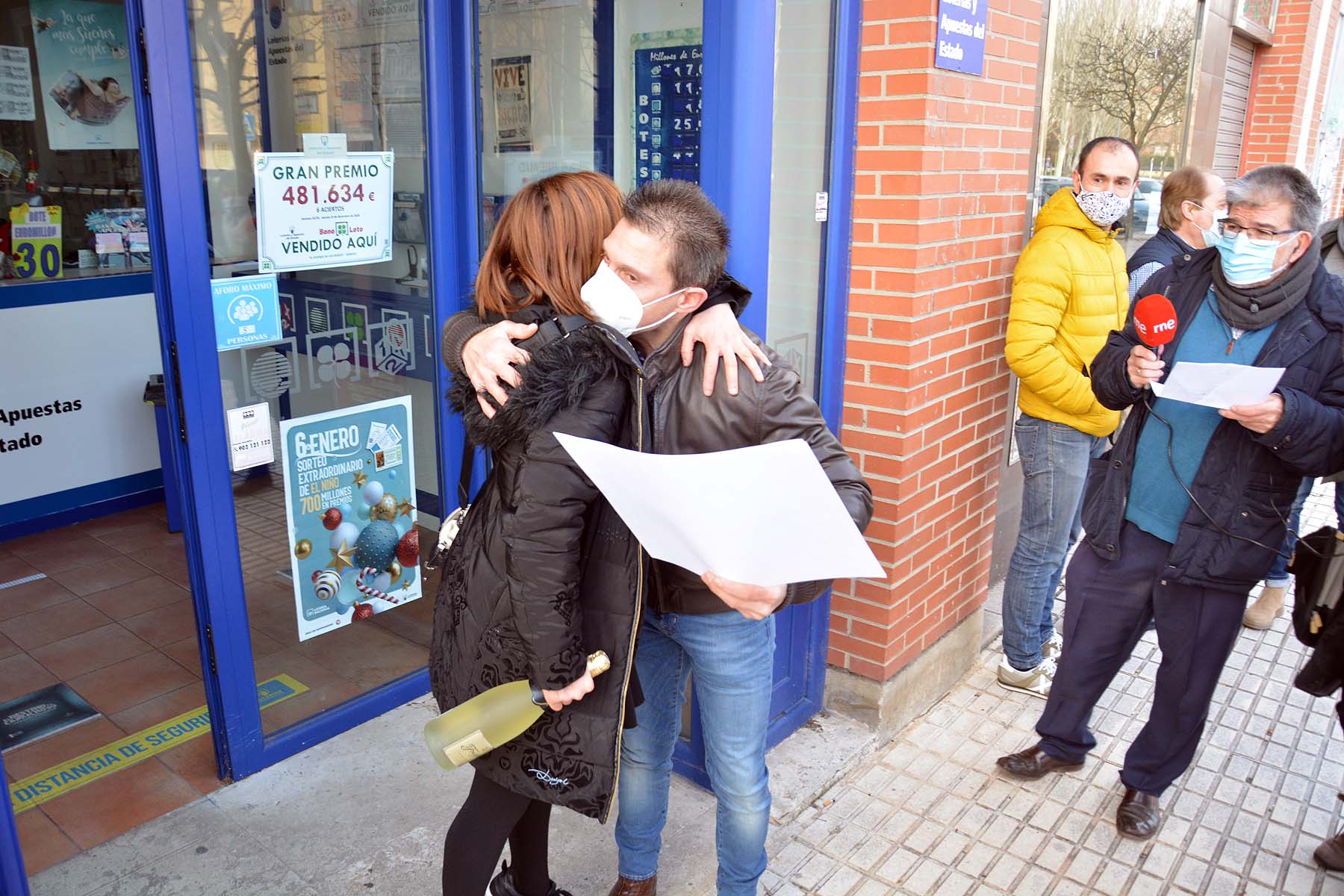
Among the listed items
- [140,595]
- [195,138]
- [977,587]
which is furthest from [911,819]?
[140,595]

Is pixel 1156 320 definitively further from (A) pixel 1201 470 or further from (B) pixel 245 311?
(B) pixel 245 311

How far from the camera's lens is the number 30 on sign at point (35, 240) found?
18.5 feet

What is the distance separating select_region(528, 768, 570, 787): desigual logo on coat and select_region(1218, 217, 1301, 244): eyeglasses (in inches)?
89.4

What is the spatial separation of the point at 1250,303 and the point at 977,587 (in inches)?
69.1

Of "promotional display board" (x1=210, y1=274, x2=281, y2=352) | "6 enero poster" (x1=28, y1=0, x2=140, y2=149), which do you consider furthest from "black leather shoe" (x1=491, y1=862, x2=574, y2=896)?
"6 enero poster" (x1=28, y1=0, x2=140, y2=149)

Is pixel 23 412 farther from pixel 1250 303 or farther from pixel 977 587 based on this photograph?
pixel 1250 303

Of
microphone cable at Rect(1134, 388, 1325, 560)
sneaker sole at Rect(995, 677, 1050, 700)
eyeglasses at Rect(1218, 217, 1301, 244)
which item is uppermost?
eyeglasses at Rect(1218, 217, 1301, 244)

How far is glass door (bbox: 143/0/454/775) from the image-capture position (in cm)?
277

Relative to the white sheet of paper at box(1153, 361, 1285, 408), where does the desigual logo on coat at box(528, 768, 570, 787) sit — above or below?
below

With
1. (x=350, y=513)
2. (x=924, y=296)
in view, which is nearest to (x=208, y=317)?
(x=350, y=513)

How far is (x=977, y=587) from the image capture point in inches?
163

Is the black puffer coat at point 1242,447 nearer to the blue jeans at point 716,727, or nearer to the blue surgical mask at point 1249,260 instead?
the blue surgical mask at point 1249,260

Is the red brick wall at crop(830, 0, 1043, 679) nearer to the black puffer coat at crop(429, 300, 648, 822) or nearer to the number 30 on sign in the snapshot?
the black puffer coat at crop(429, 300, 648, 822)

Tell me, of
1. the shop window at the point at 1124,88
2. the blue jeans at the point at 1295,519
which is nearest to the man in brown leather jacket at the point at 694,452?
the blue jeans at the point at 1295,519
